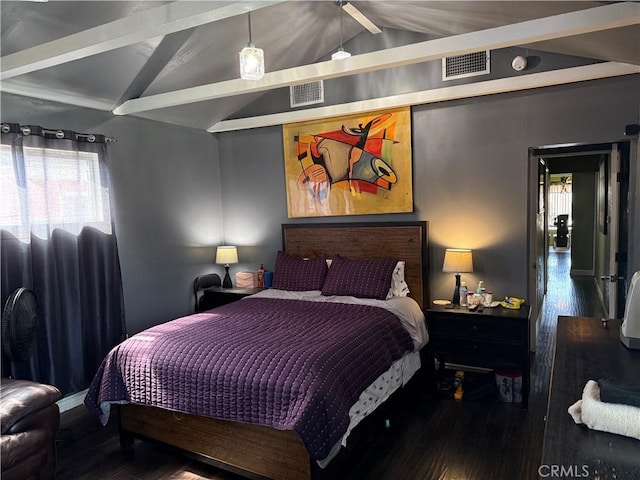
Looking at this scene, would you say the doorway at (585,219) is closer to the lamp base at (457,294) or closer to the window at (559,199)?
the window at (559,199)

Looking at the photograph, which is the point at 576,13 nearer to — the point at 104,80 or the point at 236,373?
the point at 236,373

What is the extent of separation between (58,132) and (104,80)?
575mm

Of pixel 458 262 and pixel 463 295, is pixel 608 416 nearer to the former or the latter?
pixel 458 262

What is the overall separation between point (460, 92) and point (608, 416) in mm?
3148

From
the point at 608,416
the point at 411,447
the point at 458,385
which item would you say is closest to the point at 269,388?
the point at 411,447

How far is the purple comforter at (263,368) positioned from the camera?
2.21 metres

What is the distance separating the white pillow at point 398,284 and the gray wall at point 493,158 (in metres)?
0.34

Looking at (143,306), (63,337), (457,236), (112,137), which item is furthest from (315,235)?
(63,337)

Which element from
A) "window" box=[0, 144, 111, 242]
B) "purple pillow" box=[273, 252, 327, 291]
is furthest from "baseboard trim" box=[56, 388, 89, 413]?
"purple pillow" box=[273, 252, 327, 291]

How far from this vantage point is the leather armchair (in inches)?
86.7

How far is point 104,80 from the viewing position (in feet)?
11.7

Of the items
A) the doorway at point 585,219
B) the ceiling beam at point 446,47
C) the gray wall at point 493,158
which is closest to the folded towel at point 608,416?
the ceiling beam at point 446,47

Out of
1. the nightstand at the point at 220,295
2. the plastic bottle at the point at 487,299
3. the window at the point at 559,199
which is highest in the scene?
the window at the point at 559,199

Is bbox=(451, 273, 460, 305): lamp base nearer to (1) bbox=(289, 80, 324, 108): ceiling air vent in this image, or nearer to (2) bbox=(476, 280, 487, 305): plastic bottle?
(2) bbox=(476, 280, 487, 305): plastic bottle
